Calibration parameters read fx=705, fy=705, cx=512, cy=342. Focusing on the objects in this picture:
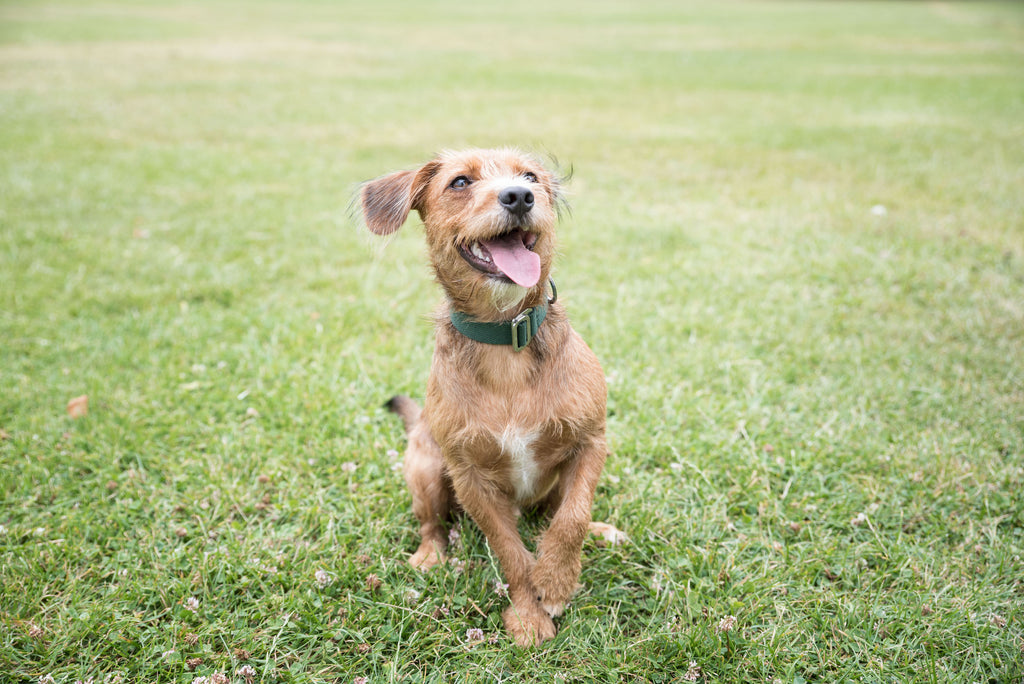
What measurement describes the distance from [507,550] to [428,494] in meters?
0.49

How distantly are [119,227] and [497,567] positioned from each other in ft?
19.8

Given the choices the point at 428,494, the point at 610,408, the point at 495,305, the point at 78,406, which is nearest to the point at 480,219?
the point at 495,305

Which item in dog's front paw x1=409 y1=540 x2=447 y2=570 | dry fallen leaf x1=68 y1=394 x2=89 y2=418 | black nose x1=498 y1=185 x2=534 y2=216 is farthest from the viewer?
dry fallen leaf x1=68 y1=394 x2=89 y2=418

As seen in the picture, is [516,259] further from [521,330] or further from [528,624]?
[528,624]

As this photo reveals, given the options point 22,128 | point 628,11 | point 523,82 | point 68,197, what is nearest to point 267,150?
point 68,197

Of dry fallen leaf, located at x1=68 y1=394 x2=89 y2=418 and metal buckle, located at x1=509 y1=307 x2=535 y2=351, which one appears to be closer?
metal buckle, located at x1=509 y1=307 x2=535 y2=351

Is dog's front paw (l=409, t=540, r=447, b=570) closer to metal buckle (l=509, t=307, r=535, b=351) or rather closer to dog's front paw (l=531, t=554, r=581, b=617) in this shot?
dog's front paw (l=531, t=554, r=581, b=617)

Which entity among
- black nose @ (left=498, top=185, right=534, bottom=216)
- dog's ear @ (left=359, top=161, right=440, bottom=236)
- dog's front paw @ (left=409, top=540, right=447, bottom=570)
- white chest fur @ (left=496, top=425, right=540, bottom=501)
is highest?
black nose @ (left=498, top=185, right=534, bottom=216)

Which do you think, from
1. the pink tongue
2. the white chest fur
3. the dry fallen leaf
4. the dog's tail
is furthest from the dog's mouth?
the dry fallen leaf

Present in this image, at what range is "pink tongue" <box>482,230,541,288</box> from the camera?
258 centimetres

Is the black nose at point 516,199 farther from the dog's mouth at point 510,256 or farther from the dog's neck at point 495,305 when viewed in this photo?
the dog's neck at point 495,305

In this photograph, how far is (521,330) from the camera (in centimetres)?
271

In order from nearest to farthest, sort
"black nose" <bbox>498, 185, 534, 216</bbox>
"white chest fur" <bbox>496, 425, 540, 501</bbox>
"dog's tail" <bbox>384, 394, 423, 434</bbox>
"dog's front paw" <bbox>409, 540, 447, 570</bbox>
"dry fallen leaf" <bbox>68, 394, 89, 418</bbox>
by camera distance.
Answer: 1. "black nose" <bbox>498, 185, 534, 216</bbox>
2. "white chest fur" <bbox>496, 425, 540, 501</bbox>
3. "dog's front paw" <bbox>409, 540, 447, 570</bbox>
4. "dog's tail" <bbox>384, 394, 423, 434</bbox>
5. "dry fallen leaf" <bbox>68, 394, 89, 418</bbox>

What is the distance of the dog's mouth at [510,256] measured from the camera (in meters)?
2.60
